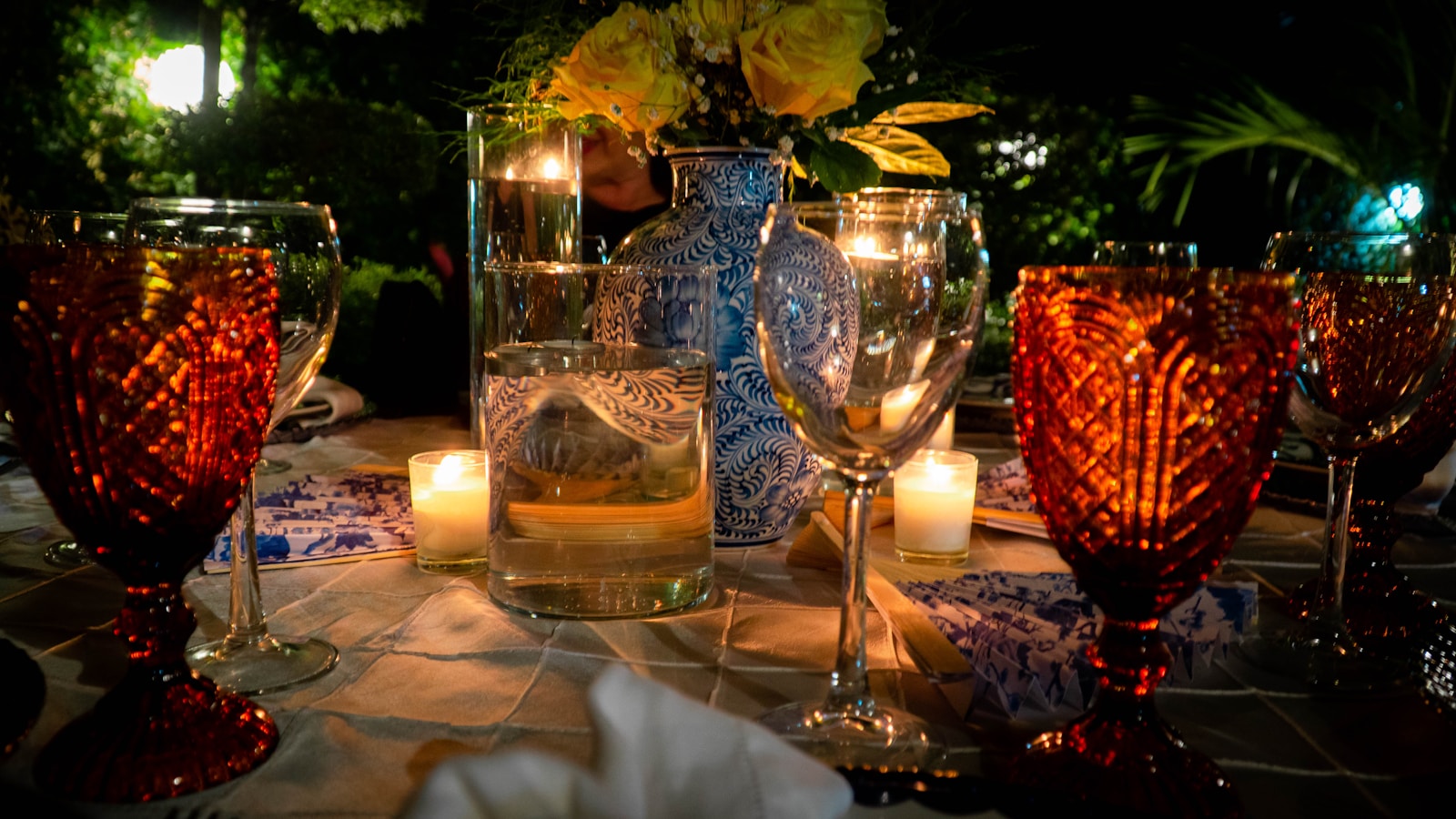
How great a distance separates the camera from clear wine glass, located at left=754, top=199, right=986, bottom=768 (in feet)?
1.63

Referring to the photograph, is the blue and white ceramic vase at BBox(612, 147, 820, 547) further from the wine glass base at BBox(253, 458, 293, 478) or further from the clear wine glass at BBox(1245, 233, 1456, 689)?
the wine glass base at BBox(253, 458, 293, 478)

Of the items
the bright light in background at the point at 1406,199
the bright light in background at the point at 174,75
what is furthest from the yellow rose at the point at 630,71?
the bright light in background at the point at 1406,199

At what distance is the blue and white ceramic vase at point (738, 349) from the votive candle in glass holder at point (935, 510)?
11cm

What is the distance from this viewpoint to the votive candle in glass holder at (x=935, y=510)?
81 centimetres

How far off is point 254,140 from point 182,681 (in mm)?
2903

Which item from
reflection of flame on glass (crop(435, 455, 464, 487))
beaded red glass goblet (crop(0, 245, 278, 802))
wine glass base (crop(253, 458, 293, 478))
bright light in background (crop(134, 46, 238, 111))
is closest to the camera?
beaded red glass goblet (crop(0, 245, 278, 802))

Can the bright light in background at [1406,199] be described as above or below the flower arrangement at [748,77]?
above

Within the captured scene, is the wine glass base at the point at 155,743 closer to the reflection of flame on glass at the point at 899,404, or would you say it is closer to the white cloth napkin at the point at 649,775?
the white cloth napkin at the point at 649,775

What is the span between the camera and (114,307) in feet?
1.39

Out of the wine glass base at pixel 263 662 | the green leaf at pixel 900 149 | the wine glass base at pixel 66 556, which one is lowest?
the wine glass base at pixel 66 556

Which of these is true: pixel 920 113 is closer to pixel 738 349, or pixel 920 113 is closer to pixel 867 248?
pixel 738 349

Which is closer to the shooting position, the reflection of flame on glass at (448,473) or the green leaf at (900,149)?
the reflection of flame on glass at (448,473)

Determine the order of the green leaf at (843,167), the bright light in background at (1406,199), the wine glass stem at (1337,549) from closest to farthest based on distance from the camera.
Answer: the wine glass stem at (1337,549) → the green leaf at (843,167) → the bright light in background at (1406,199)

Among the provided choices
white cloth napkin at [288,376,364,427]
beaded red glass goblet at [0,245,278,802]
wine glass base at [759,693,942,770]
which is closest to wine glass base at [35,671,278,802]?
beaded red glass goblet at [0,245,278,802]
